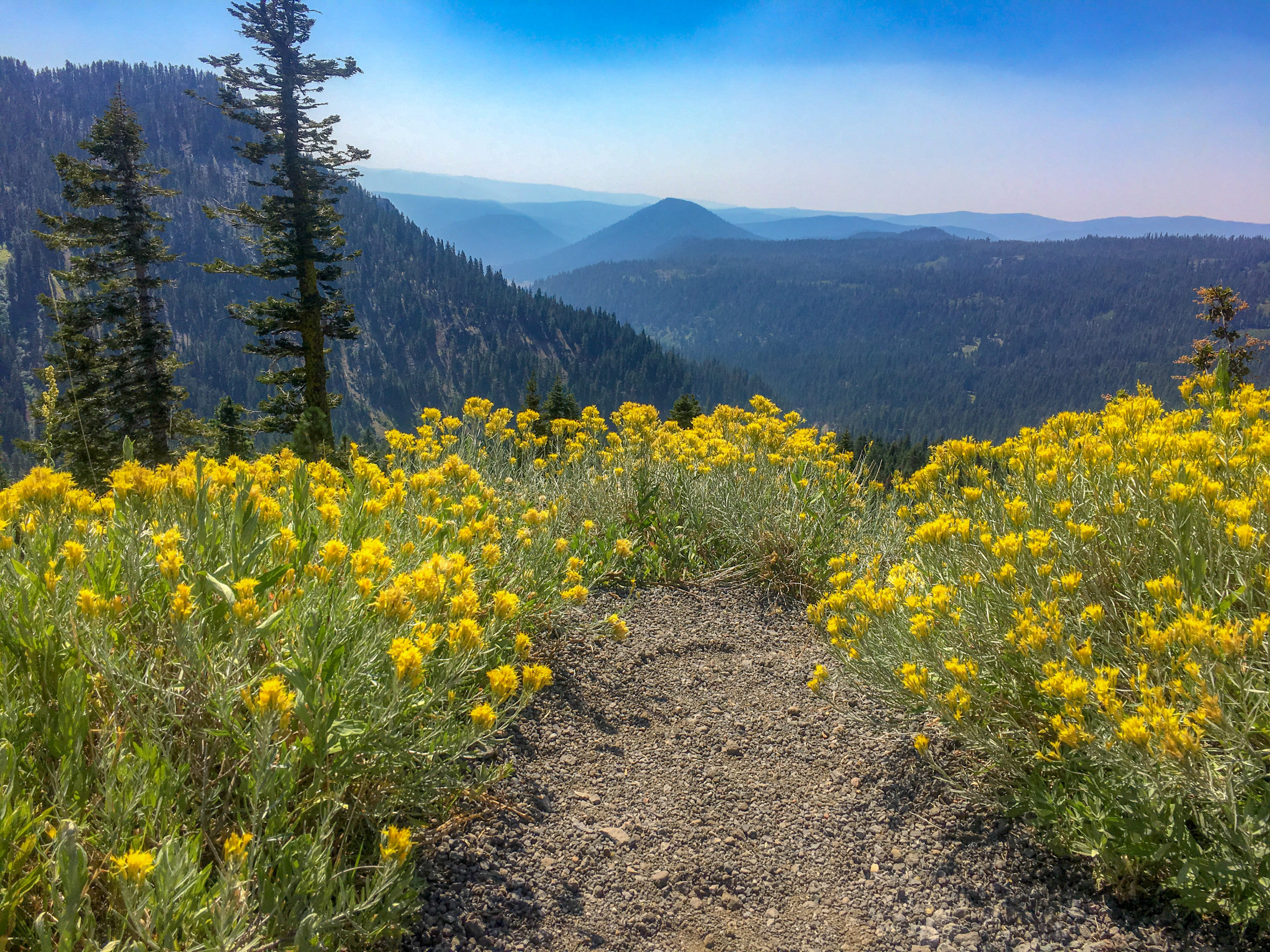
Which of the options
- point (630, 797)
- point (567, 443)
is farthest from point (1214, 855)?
point (567, 443)

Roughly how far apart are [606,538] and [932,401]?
17588 centimetres

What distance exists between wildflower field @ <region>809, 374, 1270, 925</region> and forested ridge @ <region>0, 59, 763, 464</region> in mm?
117801

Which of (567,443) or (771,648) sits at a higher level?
(567,443)

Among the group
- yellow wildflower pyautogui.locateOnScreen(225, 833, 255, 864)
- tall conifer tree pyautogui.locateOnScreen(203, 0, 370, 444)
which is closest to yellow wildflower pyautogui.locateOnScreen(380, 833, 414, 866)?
yellow wildflower pyautogui.locateOnScreen(225, 833, 255, 864)

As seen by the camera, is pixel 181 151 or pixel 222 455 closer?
pixel 222 455

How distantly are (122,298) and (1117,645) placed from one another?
2602 cm

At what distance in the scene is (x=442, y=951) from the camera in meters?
1.91

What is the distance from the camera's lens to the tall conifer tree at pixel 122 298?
18.3 m

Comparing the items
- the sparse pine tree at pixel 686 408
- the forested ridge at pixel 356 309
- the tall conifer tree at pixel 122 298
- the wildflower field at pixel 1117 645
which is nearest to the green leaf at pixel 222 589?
the wildflower field at pixel 1117 645

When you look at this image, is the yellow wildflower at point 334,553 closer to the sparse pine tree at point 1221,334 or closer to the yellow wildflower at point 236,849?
the yellow wildflower at point 236,849

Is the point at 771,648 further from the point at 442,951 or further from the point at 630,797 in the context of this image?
the point at 442,951

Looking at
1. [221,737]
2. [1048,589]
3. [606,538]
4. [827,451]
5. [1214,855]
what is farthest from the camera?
[827,451]

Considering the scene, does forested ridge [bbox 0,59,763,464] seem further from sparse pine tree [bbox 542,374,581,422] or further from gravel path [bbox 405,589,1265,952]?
gravel path [bbox 405,589,1265,952]

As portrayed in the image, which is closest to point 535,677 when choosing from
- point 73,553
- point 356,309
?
point 73,553
